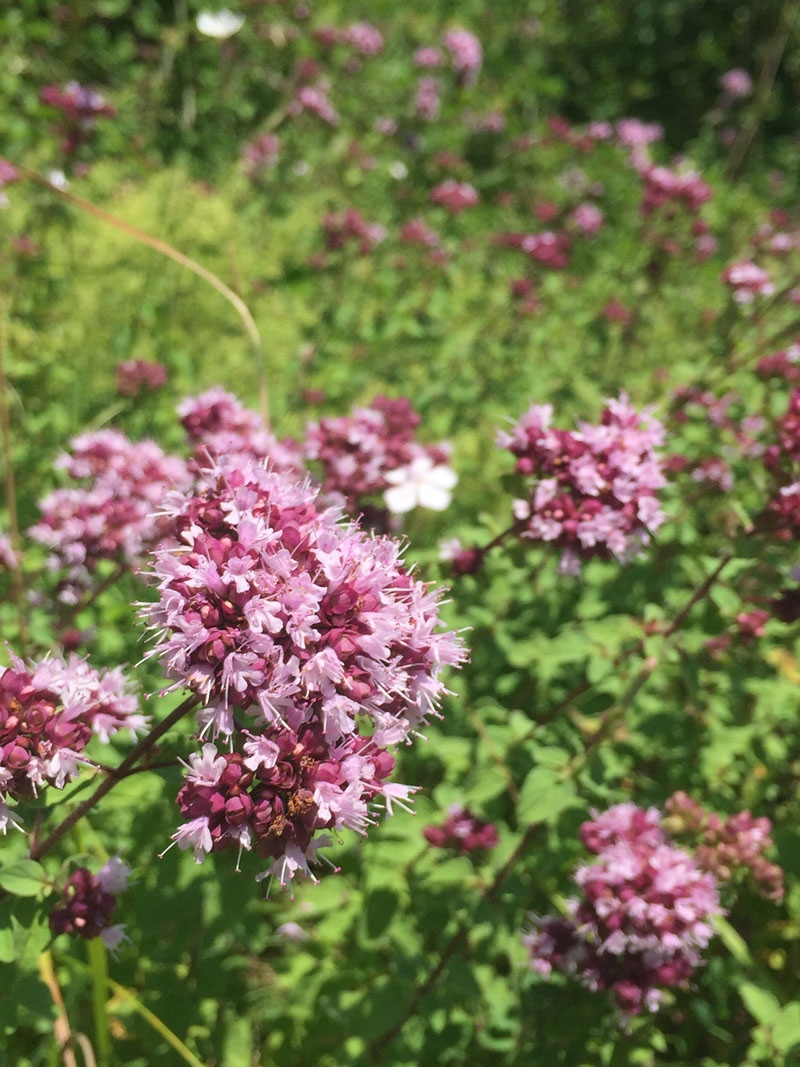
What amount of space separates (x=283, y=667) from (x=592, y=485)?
1084mm

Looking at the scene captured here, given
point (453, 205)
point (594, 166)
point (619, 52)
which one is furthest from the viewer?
point (619, 52)

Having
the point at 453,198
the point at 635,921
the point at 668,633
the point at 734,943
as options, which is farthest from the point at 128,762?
the point at 453,198

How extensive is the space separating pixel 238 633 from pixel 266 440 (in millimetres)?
1262

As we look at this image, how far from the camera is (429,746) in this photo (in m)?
2.44

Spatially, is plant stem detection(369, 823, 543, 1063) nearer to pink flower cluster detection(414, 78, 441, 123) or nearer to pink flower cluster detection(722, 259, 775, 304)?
pink flower cluster detection(722, 259, 775, 304)

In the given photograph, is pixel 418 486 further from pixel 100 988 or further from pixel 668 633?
pixel 100 988

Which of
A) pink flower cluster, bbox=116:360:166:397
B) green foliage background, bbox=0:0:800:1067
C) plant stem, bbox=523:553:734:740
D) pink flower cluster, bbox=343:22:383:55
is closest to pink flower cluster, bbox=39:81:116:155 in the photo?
green foliage background, bbox=0:0:800:1067

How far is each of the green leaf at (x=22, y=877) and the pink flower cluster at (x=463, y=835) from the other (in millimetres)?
1026

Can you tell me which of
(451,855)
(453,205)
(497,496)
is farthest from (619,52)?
(451,855)

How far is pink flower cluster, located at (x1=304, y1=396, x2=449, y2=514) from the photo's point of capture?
2.62m

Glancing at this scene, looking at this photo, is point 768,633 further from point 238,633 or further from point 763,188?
point 763,188

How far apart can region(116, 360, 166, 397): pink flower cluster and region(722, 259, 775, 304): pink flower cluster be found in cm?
245

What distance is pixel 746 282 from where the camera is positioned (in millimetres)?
3262

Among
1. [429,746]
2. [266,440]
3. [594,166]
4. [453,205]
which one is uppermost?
[594,166]
